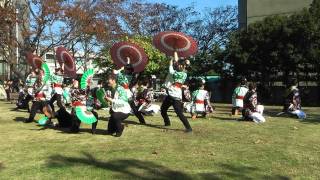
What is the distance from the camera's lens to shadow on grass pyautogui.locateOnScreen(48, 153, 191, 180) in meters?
8.47

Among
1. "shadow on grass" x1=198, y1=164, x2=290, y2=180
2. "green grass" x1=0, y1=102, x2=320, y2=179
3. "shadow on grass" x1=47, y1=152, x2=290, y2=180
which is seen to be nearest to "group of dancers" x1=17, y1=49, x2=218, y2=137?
"green grass" x1=0, y1=102, x2=320, y2=179

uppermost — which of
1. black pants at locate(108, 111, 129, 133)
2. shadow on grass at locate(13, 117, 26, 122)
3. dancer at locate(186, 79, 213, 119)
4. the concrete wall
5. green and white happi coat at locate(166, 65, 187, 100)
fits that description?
the concrete wall

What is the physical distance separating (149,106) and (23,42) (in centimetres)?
1848

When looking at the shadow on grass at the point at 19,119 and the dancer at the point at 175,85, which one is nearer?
the dancer at the point at 175,85

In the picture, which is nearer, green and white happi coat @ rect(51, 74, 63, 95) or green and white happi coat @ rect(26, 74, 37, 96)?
green and white happi coat @ rect(51, 74, 63, 95)

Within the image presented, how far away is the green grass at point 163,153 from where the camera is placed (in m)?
8.69

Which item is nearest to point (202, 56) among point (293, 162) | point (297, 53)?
point (297, 53)

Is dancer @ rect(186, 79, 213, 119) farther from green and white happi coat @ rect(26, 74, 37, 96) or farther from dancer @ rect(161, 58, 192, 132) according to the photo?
green and white happi coat @ rect(26, 74, 37, 96)

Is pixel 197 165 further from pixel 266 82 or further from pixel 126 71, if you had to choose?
pixel 266 82

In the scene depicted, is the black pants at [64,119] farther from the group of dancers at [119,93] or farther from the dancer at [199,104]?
the dancer at [199,104]

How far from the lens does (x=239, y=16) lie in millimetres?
55688

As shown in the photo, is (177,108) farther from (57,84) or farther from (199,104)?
(57,84)

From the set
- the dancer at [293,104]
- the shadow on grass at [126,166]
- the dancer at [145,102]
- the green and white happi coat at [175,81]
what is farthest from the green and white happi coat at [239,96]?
the shadow on grass at [126,166]

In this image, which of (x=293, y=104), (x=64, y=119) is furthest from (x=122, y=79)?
(x=293, y=104)
